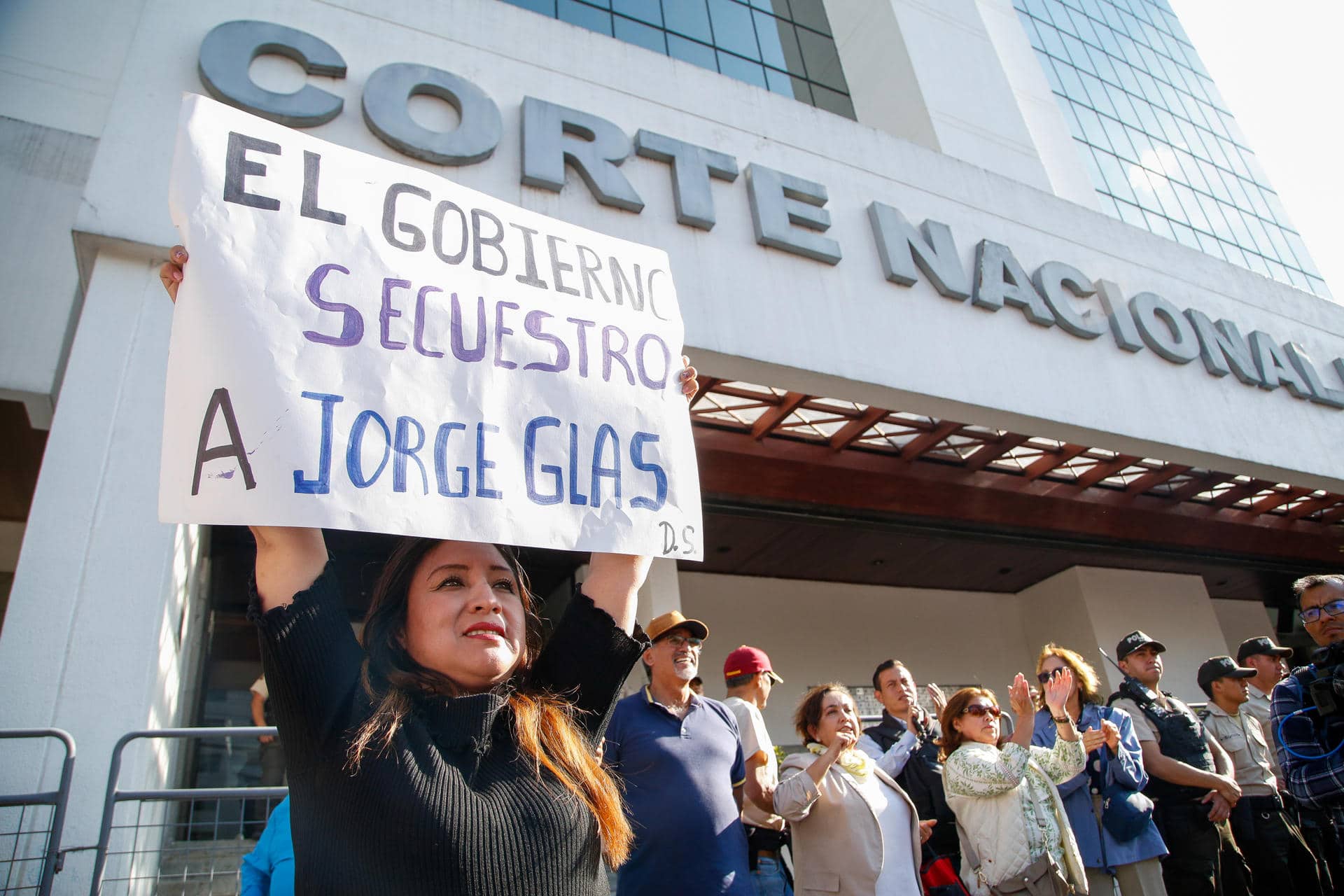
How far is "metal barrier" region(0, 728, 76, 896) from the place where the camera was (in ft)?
9.98

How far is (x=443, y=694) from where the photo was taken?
1.57 meters

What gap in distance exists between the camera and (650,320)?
242 cm

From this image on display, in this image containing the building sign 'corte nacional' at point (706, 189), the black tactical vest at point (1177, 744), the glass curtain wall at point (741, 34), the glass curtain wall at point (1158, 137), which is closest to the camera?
the black tactical vest at point (1177, 744)

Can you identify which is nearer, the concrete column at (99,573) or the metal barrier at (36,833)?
the metal barrier at (36,833)

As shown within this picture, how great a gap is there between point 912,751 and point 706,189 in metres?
4.16

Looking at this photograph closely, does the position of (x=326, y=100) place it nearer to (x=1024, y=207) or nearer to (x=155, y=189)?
(x=155, y=189)

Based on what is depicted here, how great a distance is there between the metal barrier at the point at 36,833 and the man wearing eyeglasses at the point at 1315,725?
4.86m

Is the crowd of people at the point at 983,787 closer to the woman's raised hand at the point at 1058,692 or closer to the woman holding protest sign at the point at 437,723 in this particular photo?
the woman's raised hand at the point at 1058,692

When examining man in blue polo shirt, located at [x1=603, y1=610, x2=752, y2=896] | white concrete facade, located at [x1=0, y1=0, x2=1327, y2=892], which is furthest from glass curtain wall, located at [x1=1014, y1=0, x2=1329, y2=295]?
man in blue polo shirt, located at [x1=603, y1=610, x2=752, y2=896]

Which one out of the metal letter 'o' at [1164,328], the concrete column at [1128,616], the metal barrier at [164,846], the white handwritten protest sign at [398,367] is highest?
the metal letter 'o' at [1164,328]

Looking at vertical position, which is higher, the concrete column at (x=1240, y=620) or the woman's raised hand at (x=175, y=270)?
the concrete column at (x=1240, y=620)

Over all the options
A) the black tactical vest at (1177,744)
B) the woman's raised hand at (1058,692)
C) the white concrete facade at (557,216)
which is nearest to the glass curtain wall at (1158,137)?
the white concrete facade at (557,216)

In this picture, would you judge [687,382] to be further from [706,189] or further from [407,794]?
[706,189]

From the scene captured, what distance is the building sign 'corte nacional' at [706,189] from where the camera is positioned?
5.29 m
